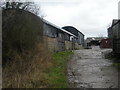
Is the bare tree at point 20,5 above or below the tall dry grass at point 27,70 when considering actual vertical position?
above

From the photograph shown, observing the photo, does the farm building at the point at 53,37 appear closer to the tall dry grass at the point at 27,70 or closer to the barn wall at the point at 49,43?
the barn wall at the point at 49,43

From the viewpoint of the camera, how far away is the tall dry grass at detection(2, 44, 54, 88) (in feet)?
35.1

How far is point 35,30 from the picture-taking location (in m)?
17.0

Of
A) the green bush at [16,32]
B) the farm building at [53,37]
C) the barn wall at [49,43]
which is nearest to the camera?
the green bush at [16,32]

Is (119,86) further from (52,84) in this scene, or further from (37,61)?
(37,61)

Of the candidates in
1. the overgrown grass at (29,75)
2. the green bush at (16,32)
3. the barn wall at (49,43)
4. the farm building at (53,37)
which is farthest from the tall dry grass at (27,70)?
the farm building at (53,37)

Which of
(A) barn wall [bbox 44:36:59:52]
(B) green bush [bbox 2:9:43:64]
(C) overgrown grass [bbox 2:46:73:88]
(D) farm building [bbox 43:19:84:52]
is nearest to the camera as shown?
(C) overgrown grass [bbox 2:46:73:88]

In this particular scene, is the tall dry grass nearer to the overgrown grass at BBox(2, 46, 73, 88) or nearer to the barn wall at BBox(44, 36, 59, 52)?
the overgrown grass at BBox(2, 46, 73, 88)

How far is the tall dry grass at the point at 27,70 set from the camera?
35.1 ft

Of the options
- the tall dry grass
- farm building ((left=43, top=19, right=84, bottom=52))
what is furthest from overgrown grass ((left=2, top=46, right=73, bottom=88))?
farm building ((left=43, top=19, right=84, bottom=52))

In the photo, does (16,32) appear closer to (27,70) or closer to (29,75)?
(27,70)

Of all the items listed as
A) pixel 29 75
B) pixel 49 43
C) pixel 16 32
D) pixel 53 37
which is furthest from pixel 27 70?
pixel 53 37

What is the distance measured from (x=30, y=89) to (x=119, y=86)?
4.20 m

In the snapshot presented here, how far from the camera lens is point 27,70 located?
12922 millimetres
